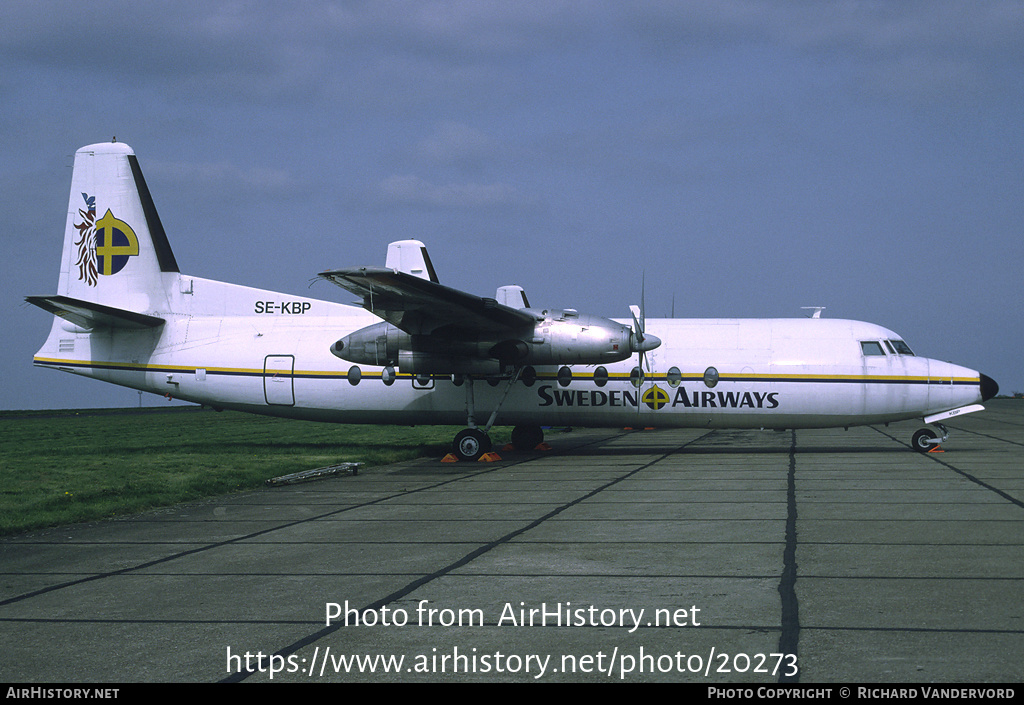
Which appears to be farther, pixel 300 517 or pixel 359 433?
pixel 359 433

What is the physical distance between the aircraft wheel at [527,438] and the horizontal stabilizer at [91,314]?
1002 cm

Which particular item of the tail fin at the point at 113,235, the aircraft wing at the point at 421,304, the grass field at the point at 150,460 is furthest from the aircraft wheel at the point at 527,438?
the tail fin at the point at 113,235

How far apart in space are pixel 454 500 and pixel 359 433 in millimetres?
20202

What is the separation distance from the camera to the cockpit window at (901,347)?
22156 mm

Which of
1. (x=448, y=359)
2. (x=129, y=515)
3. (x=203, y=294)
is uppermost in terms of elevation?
(x=203, y=294)

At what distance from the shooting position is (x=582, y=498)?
1429 cm

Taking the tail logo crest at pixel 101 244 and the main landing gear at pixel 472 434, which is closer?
the main landing gear at pixel 472 434

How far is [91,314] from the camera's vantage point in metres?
22.7

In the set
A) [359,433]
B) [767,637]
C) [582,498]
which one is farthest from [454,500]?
[359,433]

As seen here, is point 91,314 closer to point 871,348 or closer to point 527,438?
point 527,438

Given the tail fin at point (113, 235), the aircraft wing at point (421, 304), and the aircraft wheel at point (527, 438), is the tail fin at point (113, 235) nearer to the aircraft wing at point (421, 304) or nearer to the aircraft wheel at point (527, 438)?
the aircraft wing at point (421, 304)

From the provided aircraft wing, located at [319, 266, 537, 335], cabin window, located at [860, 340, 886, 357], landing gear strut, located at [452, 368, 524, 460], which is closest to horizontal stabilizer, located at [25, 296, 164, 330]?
aircraft wing, located at [319, 266, 537, 335]

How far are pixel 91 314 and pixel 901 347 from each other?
20185 millimetres
